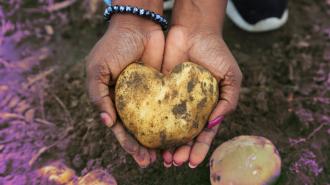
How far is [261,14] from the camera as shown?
2459 millimetres

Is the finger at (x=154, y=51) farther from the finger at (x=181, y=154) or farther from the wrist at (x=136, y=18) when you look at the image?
the finger at (x=181, y=154)

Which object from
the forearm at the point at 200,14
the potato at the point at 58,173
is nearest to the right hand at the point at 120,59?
the forearm at the point at 200,14

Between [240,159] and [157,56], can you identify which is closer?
[240,159]

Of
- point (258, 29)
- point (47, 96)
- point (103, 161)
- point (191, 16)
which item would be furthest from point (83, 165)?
point (258, 29)

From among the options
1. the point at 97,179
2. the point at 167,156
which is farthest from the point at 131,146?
the point at 97,179

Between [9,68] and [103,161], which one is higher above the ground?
[9,68]

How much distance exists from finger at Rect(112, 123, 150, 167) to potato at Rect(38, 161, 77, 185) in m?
0.43

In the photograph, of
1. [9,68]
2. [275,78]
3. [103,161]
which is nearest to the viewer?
[103,161]

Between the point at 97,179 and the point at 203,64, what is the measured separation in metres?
0.68

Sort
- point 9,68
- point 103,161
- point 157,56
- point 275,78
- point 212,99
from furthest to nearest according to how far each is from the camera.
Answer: point 9,68 < point 275,78 < point 103,161 < point 157,56 < point 212,99

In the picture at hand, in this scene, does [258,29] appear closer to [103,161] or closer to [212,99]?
[212,99]

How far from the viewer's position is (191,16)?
6.28ft

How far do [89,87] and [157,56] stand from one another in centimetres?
33

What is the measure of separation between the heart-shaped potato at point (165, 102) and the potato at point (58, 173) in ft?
1.63
